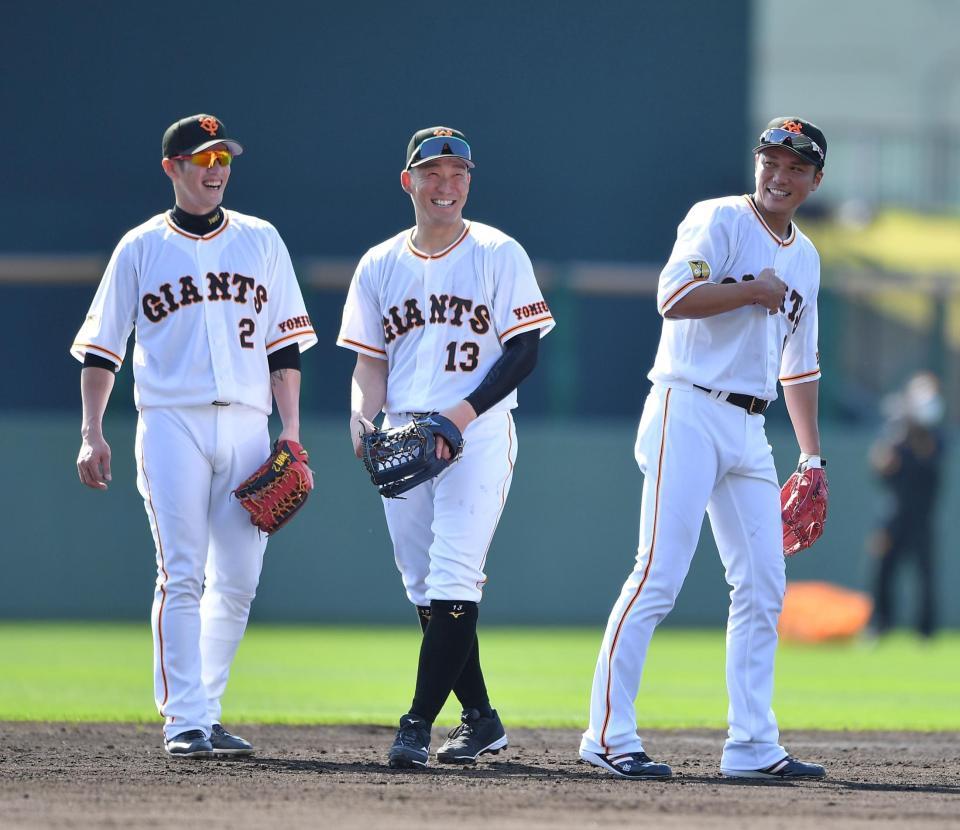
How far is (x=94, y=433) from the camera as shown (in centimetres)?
602

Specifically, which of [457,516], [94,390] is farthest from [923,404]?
[94,390]

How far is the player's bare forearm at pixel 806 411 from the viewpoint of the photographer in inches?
238

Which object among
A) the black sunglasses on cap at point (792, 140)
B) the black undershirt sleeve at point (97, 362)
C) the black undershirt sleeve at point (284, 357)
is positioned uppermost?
the black sunglasses on cap at point (792, 140)

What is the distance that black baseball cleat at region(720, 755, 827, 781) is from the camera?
564cm

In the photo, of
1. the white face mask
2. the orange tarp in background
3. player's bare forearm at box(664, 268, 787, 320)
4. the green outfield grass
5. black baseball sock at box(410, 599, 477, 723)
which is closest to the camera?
player's bare forearm at box(664, 268, 787, 320)

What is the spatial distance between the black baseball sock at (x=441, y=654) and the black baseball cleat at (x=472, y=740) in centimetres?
26

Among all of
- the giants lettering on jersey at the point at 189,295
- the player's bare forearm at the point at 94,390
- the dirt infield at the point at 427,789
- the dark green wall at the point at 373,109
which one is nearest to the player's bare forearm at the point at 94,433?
the player's bare forearm at the point at 94,390

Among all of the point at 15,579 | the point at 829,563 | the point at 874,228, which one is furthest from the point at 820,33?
the point at 15,579

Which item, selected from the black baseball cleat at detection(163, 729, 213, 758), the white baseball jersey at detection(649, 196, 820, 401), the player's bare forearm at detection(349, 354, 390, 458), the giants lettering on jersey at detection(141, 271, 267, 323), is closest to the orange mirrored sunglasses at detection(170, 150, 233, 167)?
the giants lettering on jersey at detection(141, 271, 267, 323)

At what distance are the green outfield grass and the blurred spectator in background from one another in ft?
1.10

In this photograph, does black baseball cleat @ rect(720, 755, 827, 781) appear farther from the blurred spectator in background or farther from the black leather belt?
the blurred spectator in background

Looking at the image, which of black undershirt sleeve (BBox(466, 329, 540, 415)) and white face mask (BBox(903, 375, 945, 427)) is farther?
white face mask (BBox(903, 375, 945, 427))

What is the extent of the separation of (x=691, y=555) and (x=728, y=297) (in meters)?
0.87

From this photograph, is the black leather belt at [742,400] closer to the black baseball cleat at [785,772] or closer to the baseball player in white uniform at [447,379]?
the baseball player in white uniform at [447,379]
